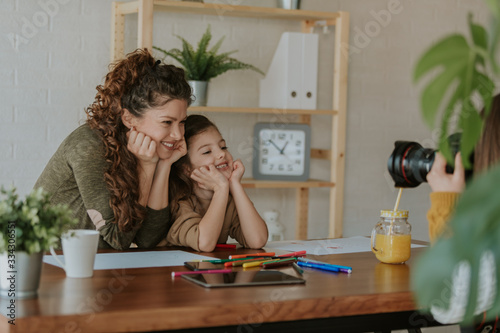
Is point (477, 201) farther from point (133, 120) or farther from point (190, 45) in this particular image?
point (190, 45)

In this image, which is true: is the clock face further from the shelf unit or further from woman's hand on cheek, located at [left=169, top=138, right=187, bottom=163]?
woman's hand on cheek, located at [left=169, top=138, right=187, bottom=163]

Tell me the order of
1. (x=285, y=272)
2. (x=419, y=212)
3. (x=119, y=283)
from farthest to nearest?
(x=419, y=212) < (x=285, y=272) < (x=119, y=283)

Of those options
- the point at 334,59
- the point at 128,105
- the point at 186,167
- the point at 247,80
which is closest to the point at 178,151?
the point at 186,167

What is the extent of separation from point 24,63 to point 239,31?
3.48 ft

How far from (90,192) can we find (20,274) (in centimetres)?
65

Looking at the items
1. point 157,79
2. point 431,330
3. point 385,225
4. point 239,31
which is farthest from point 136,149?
point 431,330

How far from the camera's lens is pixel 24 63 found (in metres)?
2.90

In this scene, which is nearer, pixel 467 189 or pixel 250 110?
pixel 467 189

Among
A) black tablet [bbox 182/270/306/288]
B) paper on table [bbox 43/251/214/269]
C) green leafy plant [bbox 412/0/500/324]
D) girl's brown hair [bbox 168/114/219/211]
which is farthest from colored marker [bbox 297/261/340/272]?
green leafy plant [bbox 412/0/500/324]

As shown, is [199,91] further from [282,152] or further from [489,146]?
[489,146]

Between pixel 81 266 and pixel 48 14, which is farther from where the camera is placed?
pixel 48 14

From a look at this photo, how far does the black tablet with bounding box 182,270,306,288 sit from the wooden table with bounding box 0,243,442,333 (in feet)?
0.06

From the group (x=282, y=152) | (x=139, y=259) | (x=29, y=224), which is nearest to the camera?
(x=29, y=224)

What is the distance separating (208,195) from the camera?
2.07m
